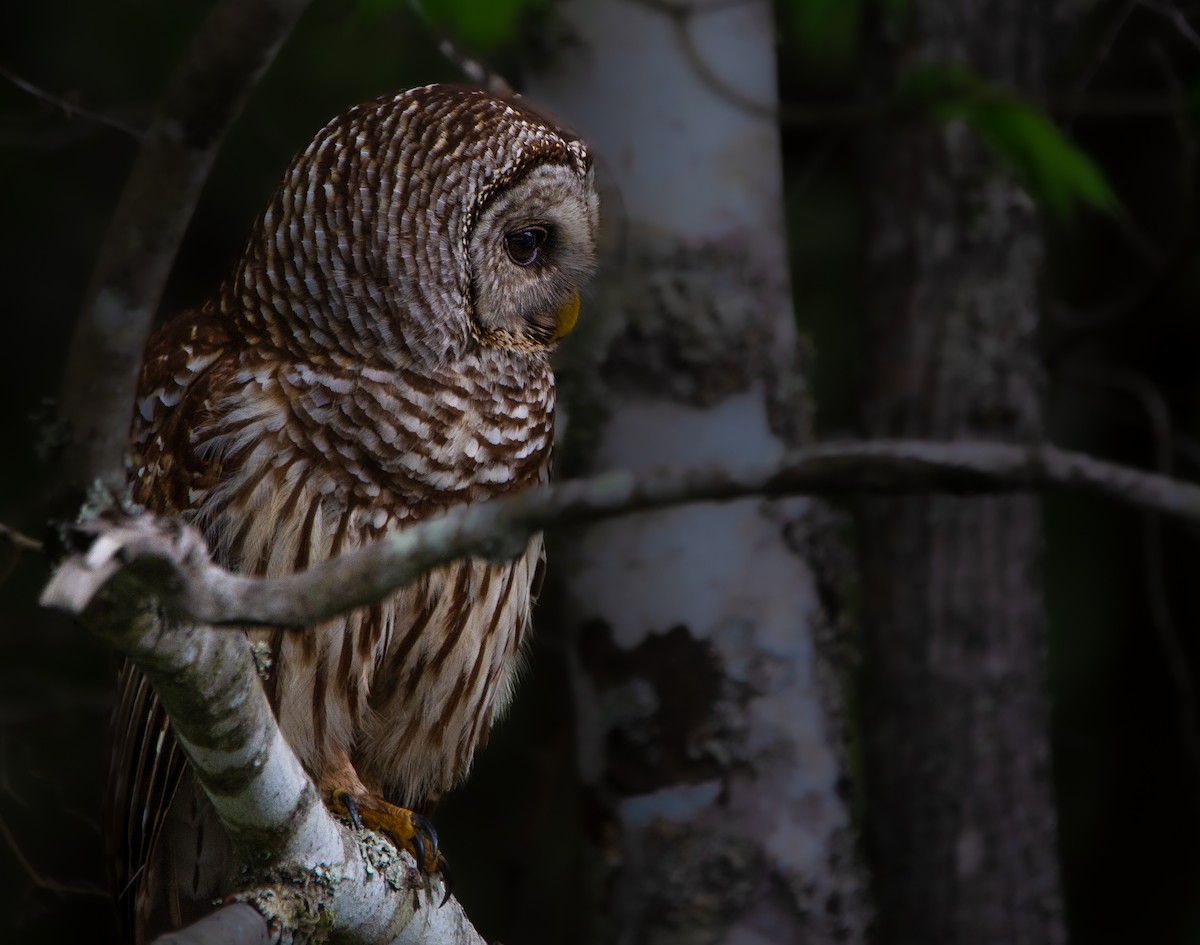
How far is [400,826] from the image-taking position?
2.55 metres

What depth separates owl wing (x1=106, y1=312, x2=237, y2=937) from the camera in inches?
96.2

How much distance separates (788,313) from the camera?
323cm

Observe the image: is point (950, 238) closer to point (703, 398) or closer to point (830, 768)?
point (703, 398)

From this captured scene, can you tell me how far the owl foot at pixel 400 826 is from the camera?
249cm

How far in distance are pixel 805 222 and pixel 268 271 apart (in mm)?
2478

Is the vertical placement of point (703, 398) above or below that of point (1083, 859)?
above

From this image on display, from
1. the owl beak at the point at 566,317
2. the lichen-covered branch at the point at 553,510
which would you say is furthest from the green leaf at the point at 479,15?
the lichen-covered branch at the point at 553,510

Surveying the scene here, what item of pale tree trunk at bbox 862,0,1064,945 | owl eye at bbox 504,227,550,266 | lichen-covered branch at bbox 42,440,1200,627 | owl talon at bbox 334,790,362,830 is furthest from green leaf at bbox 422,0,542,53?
pale tree trunk at bbox 862,0,1064,945

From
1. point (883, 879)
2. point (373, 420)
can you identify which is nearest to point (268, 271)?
point (373, 420)

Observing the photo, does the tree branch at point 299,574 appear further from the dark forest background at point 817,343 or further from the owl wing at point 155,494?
the dark forest background at point 817,343

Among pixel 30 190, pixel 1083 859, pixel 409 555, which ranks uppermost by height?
pixel 30 190

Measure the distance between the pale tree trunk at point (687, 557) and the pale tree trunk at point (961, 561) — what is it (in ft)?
1.63

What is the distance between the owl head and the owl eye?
2 cm

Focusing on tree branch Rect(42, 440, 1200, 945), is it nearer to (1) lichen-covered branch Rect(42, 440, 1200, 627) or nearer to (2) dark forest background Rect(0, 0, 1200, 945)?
(1) lichen-covered branch Rect(42, 440, 1200, 627)
